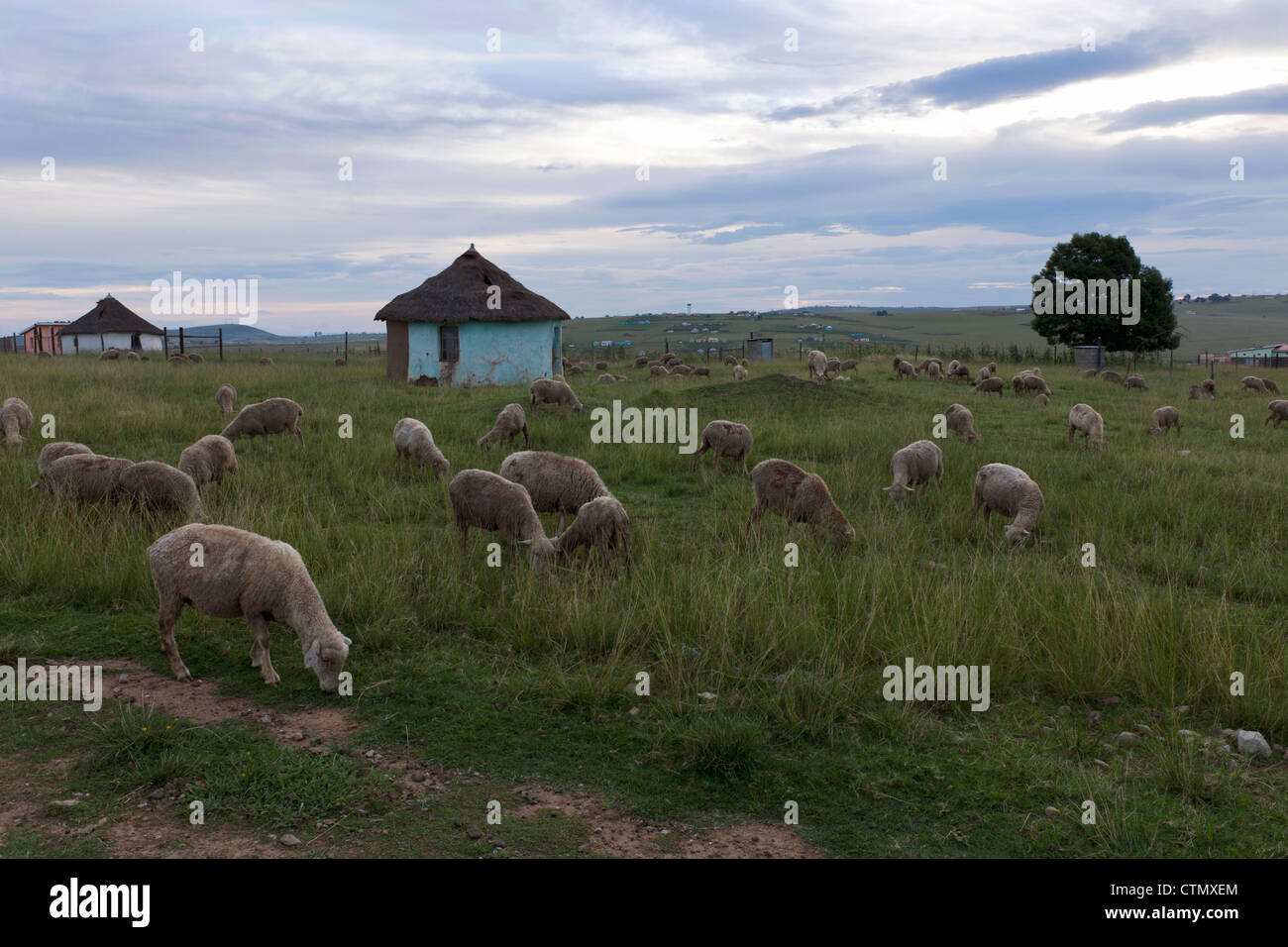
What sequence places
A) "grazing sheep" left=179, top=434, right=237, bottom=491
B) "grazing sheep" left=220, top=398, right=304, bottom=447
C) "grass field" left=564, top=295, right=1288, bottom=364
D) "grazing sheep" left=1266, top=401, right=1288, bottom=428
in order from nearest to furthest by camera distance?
"grazing sheep" left=179, top=434, right=237, bottom=491
"grazing sheep" left=220, top=398, right=304, bottom=447
"grazing sheep" left=1266, top=401, right=1288, bottom=428
"grass field" left=564, top=295, right=1288, bottom=364

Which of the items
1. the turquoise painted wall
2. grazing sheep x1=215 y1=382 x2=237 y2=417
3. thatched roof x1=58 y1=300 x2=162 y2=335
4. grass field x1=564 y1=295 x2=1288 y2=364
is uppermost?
grass field x1=564 y1=295 x2=1288 y2=364

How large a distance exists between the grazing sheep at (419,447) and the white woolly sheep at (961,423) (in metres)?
10.5

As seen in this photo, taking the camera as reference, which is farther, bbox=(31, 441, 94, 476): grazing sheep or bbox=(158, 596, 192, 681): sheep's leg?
bbox=(31, 441, 94, 476): grazing sheep

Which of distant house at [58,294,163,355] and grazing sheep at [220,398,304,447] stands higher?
distant house at [58,294,163,355]

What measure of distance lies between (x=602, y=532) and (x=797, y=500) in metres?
2.83

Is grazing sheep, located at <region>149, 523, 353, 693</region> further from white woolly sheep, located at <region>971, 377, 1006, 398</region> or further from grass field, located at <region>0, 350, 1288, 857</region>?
white woolly sheep, located at <region>971, 377, 1006, 398</region>

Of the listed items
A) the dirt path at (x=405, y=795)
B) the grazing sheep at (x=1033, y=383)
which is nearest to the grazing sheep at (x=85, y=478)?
the dirt path at (x=405, y=795)

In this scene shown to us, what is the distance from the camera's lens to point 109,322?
178 ft

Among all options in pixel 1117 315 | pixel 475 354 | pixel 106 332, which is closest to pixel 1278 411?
pixel 475 354

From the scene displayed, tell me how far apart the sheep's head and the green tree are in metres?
52.4

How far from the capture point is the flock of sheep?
6.00 m

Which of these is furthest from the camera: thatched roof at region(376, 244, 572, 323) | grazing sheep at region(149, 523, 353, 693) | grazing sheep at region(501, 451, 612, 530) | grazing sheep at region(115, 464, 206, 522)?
thatched roof at region(376, 244, 572, 323)

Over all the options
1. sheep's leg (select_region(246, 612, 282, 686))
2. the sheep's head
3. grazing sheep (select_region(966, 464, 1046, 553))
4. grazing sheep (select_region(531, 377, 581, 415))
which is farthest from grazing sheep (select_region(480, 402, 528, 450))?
the sheep's head

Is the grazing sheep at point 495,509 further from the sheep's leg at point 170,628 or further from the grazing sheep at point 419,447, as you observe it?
the grazing sheep at point 419,447
